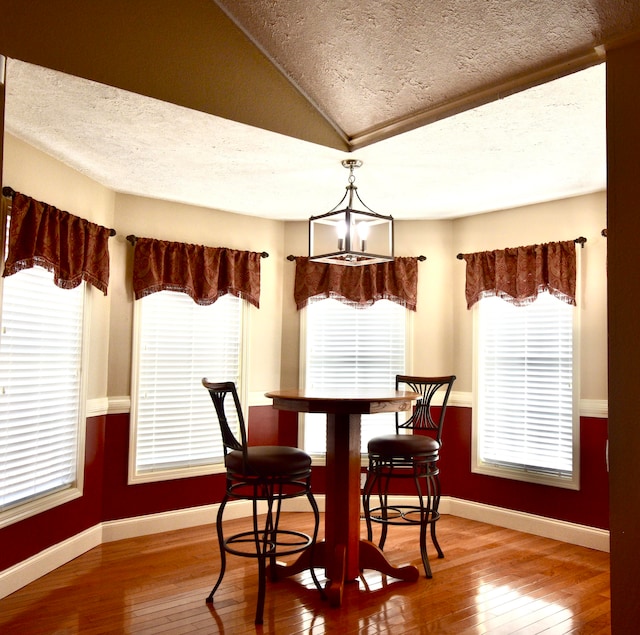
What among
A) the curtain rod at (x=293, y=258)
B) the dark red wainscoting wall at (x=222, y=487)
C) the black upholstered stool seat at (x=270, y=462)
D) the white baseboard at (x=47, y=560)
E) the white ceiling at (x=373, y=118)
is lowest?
the white baseboard at (x=47, y=560)

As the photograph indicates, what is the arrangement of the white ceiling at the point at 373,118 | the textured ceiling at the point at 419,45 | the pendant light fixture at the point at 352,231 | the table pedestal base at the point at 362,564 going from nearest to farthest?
the textured ceiling at the point at 419,45, the white ceiling at the point at 373,118, the pendant light fixture at the point at 352,231, the table pedestal base at the point at 362,564

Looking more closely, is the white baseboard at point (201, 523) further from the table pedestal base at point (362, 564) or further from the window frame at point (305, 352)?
the table pedestal base at point (362, 564)

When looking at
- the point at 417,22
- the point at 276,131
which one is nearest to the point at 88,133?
the point at 276,131

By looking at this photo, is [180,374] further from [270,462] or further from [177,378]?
[270,462]

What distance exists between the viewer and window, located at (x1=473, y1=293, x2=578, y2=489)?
4.36 m

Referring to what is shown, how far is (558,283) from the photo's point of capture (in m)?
4.37

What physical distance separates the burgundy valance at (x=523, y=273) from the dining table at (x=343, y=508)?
166 centimetres

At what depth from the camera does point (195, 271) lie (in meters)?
4.64

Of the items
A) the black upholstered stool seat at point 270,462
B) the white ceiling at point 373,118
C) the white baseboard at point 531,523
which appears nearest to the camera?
the white ceiling at point 373,118

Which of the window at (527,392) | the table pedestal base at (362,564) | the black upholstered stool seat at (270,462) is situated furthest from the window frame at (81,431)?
the window at (527,392)

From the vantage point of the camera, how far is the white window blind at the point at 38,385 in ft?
10.8

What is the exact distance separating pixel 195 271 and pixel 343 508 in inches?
85.4

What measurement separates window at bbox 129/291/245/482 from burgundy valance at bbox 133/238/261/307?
98 millimetres

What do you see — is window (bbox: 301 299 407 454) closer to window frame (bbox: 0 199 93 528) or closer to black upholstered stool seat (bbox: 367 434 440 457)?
black upholstered stool seat (bbox: 367 434 440 457)
